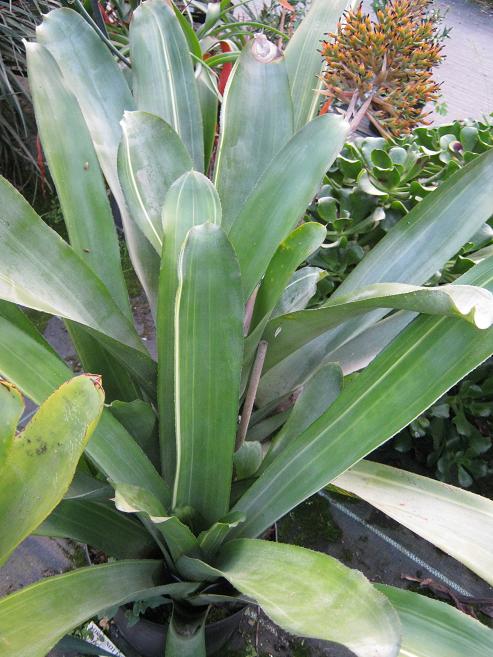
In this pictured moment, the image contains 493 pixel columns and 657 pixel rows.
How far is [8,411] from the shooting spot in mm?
390

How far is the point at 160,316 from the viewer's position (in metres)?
0.62

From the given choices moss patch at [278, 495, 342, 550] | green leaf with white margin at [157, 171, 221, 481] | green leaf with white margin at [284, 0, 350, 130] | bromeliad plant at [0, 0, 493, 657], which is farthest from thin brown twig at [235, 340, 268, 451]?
moss patch at [278, 495, 342, 550]

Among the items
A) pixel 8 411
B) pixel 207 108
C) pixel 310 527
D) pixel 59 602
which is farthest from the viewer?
pixel 310 527

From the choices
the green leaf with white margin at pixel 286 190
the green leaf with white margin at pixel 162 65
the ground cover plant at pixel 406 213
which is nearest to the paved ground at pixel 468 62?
the ground cover plant at pixel 406 213

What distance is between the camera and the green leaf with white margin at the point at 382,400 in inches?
21.3

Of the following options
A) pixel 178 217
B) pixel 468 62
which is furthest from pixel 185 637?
pixel 468 62

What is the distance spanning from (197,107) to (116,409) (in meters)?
0.44

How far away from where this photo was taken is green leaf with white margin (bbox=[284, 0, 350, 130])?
80 centimetres

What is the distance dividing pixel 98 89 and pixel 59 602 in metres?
0.61

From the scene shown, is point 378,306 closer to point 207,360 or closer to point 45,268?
point 207,360

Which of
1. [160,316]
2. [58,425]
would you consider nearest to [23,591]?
[58,425]

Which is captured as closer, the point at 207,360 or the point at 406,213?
the point at 207,360

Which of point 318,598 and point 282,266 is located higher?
point 282,266

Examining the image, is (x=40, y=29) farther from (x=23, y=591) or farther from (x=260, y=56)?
(x=23, y=591)
